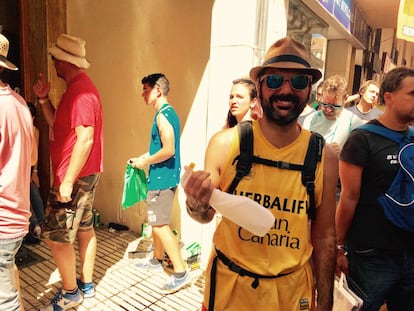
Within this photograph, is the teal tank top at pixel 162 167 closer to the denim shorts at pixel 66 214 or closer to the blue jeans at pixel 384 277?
the denim shorts at pixel 66 214

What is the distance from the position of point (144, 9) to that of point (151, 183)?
7.30 feet

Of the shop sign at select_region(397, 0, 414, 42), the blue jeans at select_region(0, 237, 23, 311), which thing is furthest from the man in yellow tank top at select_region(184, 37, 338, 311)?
the shop sign at select_region(397, 0, 414, 42)

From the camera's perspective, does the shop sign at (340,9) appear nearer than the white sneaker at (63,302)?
No

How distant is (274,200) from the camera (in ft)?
4.67

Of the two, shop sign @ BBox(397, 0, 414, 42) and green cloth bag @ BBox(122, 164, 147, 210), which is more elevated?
shop sign @ BBox(397, 0, 414, 42)

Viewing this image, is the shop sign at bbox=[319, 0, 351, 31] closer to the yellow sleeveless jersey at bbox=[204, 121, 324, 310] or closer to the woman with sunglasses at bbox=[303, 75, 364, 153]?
the woman with sunglasses at bbox=[303, 75, 364, 153]

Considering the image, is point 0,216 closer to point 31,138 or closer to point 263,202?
point 31,138

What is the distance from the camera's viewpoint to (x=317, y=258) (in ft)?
5.15

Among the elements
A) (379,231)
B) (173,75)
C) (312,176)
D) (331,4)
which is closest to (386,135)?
(379,231)

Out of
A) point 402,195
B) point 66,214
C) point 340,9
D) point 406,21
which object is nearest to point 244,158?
point 402,195

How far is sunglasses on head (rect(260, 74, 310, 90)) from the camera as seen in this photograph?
4.70 feet

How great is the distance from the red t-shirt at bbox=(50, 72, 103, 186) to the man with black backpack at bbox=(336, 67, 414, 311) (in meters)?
1.85

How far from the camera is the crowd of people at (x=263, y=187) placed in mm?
1431

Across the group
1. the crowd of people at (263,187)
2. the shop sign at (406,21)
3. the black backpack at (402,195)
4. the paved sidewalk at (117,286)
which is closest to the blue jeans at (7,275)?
the crowd of people at (263,187)
